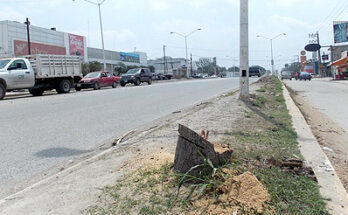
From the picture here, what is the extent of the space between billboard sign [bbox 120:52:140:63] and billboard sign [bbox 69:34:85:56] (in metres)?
16.0

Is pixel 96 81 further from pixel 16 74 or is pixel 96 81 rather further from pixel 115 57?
pixel 115 57

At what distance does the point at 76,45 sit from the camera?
59.0m

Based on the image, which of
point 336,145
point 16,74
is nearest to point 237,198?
point 336,145

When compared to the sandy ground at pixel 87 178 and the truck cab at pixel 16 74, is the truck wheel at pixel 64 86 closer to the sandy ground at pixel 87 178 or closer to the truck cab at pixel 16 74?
the truck cab at pixel 16 74

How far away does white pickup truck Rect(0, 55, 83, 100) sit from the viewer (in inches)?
670

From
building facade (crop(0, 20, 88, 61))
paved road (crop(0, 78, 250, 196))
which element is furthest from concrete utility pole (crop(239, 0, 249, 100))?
building facade (crop(0, 20, 88, 61))

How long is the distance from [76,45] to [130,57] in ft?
75.9

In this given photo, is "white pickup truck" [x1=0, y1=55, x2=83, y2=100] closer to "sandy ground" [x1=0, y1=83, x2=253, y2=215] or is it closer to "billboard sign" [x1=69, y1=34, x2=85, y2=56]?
"sandy ground" [x1=0, y1=83, x2=253, y2=215]

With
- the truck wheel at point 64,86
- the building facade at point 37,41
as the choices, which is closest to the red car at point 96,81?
the truck wheel at point 64,86

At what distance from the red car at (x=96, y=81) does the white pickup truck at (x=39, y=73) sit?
1.73m

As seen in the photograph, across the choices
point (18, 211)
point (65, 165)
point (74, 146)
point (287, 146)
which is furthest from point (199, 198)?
point (74, 146)

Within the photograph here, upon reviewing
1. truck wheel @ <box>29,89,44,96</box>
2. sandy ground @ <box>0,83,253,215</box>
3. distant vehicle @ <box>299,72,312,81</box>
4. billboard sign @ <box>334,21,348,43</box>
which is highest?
billboard sign @ <box>334,21,348,43</box>

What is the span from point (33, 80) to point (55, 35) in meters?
40.2

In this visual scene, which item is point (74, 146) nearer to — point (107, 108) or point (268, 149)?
point (268, 149)
